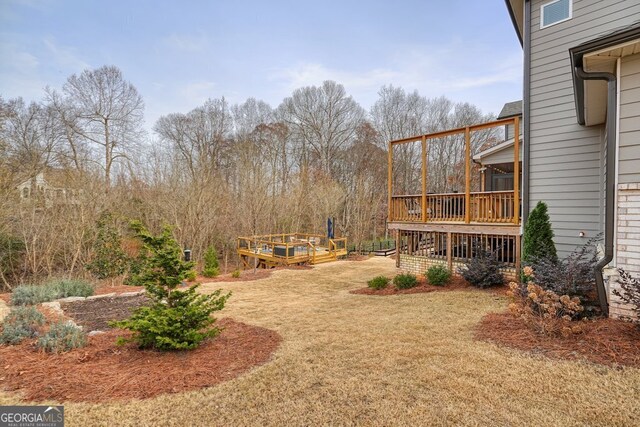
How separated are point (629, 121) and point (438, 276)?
5148mm

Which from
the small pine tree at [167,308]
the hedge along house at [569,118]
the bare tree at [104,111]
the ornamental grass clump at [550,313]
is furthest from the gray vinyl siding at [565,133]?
the bare tree at [104,111]

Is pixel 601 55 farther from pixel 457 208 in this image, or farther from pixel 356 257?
pixel 356 257

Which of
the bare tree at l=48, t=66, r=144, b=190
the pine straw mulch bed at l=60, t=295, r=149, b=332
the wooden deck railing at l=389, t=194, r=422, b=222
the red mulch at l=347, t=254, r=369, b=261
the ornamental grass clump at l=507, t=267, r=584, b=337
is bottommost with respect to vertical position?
the red mulch at l=347, t=254, r=369, b=261

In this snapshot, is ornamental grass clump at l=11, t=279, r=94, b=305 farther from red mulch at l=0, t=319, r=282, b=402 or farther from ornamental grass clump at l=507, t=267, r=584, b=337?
ornamental grass clump at l=507, t=267, r=584, b=337

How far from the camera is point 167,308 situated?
13.7 feet

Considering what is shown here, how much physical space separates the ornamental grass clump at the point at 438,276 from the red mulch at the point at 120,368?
16.9ft

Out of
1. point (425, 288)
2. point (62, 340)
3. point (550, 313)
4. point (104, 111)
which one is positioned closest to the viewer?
point (550, 313)

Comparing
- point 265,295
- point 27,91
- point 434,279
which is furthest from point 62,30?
point 434,279

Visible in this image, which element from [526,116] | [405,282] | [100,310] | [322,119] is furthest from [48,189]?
[322,119]

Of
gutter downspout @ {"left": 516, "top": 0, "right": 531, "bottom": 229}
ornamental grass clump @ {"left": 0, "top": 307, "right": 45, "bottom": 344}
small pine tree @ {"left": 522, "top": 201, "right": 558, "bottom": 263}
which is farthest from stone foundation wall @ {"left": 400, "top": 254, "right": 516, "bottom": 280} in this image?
ornamental grass clump @ {"left": 0, "top": 307, "right": 45, "bottom": 344}

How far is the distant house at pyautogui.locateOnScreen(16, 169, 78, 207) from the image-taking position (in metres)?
11.9

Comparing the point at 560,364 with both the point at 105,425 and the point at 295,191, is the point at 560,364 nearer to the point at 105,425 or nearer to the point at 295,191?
the point at 105,425

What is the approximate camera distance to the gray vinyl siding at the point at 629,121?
4.12 m

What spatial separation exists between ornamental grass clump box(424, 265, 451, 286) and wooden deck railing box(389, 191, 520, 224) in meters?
1.41
